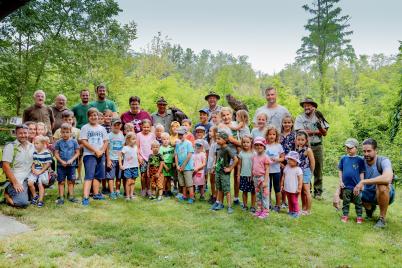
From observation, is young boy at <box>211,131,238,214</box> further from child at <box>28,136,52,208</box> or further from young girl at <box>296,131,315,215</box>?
child at <box>28,136,52,208</box>

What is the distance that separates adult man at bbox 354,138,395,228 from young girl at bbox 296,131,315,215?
84 centimetres

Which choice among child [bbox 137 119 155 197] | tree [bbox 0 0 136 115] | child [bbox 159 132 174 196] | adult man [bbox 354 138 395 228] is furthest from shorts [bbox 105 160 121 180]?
tree [bbox 0 0 136 115]

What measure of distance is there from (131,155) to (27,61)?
12.0 metres

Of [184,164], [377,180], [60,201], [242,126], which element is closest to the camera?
[377,180]

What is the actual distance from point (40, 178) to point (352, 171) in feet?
17.5

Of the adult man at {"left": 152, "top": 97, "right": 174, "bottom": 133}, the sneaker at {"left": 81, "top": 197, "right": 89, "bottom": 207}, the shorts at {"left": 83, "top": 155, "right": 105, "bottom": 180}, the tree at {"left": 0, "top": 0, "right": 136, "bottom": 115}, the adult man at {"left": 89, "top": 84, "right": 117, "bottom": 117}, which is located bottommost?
the sneaker at {"left": 81, "top": 197, "right": 89, "bottom": 207}

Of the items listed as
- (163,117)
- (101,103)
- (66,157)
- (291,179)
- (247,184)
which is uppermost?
(101,103)

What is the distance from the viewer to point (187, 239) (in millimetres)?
4836

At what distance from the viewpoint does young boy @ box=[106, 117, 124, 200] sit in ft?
22.5

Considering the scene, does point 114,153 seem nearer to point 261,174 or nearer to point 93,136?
point 93,136

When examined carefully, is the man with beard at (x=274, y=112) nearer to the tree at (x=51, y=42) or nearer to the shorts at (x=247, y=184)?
the shorts at (x=247, y=184)

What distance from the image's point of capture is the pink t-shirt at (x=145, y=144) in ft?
23.4

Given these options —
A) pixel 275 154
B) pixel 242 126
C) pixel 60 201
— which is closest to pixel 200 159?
pixel 242 126

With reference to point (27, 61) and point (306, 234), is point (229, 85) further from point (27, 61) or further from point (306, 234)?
point (306, 234)
